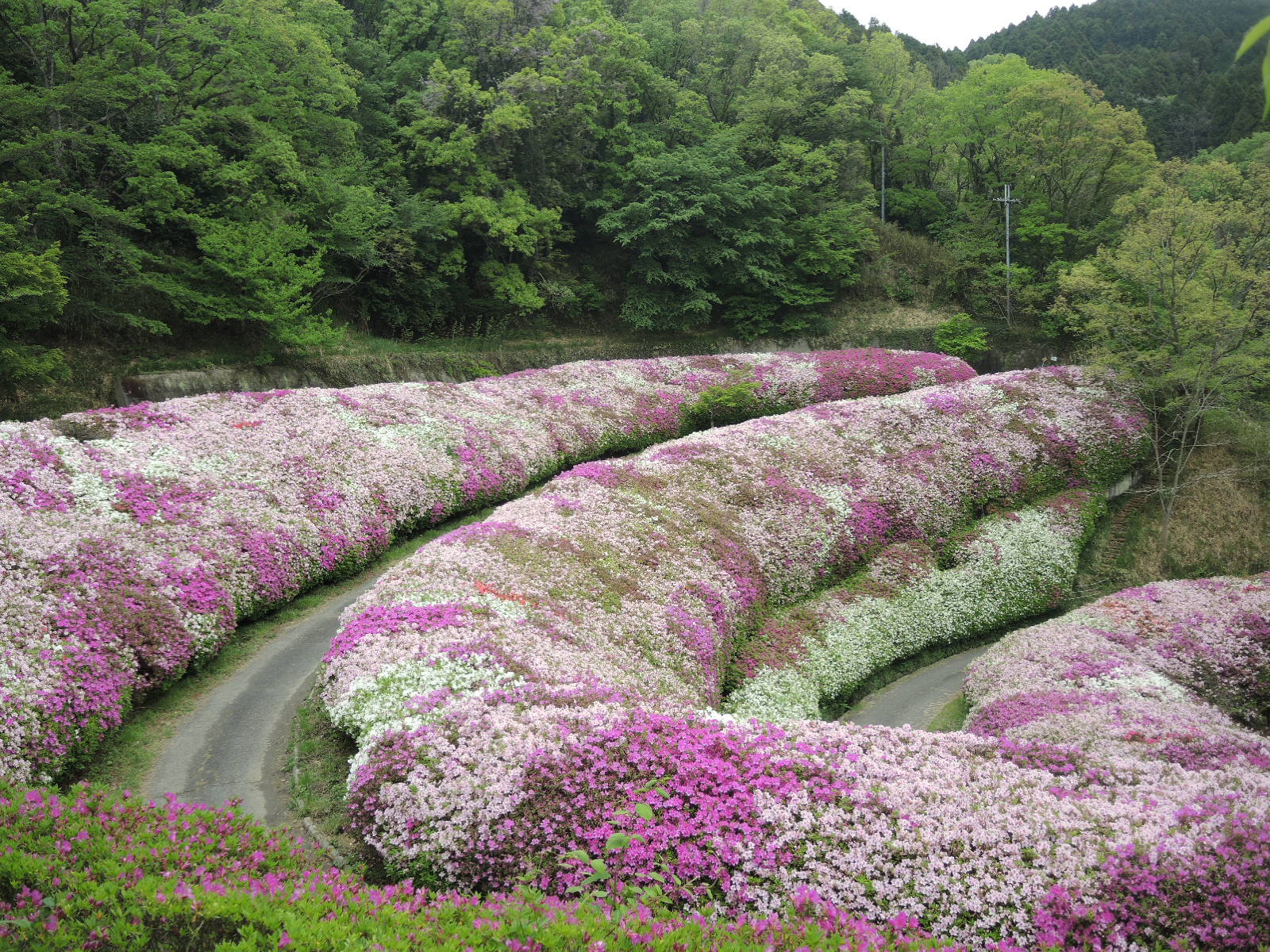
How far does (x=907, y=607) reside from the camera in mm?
23531

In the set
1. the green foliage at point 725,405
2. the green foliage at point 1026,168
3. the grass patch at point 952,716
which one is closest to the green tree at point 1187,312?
the green foliage at point 725,405

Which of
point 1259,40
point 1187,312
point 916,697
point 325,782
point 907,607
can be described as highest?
point 1187,312

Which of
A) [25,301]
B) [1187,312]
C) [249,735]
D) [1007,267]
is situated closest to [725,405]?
[1187,312]

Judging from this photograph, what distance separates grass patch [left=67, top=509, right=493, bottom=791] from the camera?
1179 centimetres

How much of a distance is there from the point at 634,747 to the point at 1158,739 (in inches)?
411

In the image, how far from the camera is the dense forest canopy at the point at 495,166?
29.5m

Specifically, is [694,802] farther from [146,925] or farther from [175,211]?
[175,211]

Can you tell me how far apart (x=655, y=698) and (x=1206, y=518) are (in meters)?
28.2

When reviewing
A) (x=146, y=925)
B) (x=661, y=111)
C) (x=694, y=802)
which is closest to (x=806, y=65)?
(x=661, y=111)

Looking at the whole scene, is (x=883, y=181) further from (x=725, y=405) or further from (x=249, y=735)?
(x=249, y=735)

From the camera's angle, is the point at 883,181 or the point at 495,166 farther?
the point at 883,181

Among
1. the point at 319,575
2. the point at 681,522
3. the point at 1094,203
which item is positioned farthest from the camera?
the point at 1094,203

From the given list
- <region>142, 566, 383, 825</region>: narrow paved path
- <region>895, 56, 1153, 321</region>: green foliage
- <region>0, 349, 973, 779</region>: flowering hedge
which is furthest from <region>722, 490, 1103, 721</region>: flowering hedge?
<region>895, 56, 1153, 321</region>: green foliage

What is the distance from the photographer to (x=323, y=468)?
2184cm
